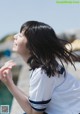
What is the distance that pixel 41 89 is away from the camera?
1521 millimetres

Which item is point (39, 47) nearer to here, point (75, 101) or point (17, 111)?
point (75, 101)

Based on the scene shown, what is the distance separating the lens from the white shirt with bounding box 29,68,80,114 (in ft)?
4.99

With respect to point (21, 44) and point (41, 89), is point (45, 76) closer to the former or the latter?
point (41, 89)

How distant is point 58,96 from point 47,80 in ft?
0.34

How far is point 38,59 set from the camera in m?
1.57

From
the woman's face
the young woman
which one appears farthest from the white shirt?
the woman's face

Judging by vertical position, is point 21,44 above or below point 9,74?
above

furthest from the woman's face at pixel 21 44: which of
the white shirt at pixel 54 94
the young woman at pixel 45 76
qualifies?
the white shirt at pixel 54 94

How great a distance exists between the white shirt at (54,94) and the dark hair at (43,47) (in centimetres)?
5

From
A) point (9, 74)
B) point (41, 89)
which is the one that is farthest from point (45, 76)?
point (9, 74)

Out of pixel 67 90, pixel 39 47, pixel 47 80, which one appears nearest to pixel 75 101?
pixel 67 90

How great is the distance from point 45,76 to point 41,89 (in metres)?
0.06

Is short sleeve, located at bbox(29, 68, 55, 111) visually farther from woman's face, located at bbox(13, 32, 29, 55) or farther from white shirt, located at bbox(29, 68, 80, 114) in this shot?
woman's face, located at bbox(13, 32, 29, 55)

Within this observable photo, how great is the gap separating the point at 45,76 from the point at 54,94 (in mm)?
100
